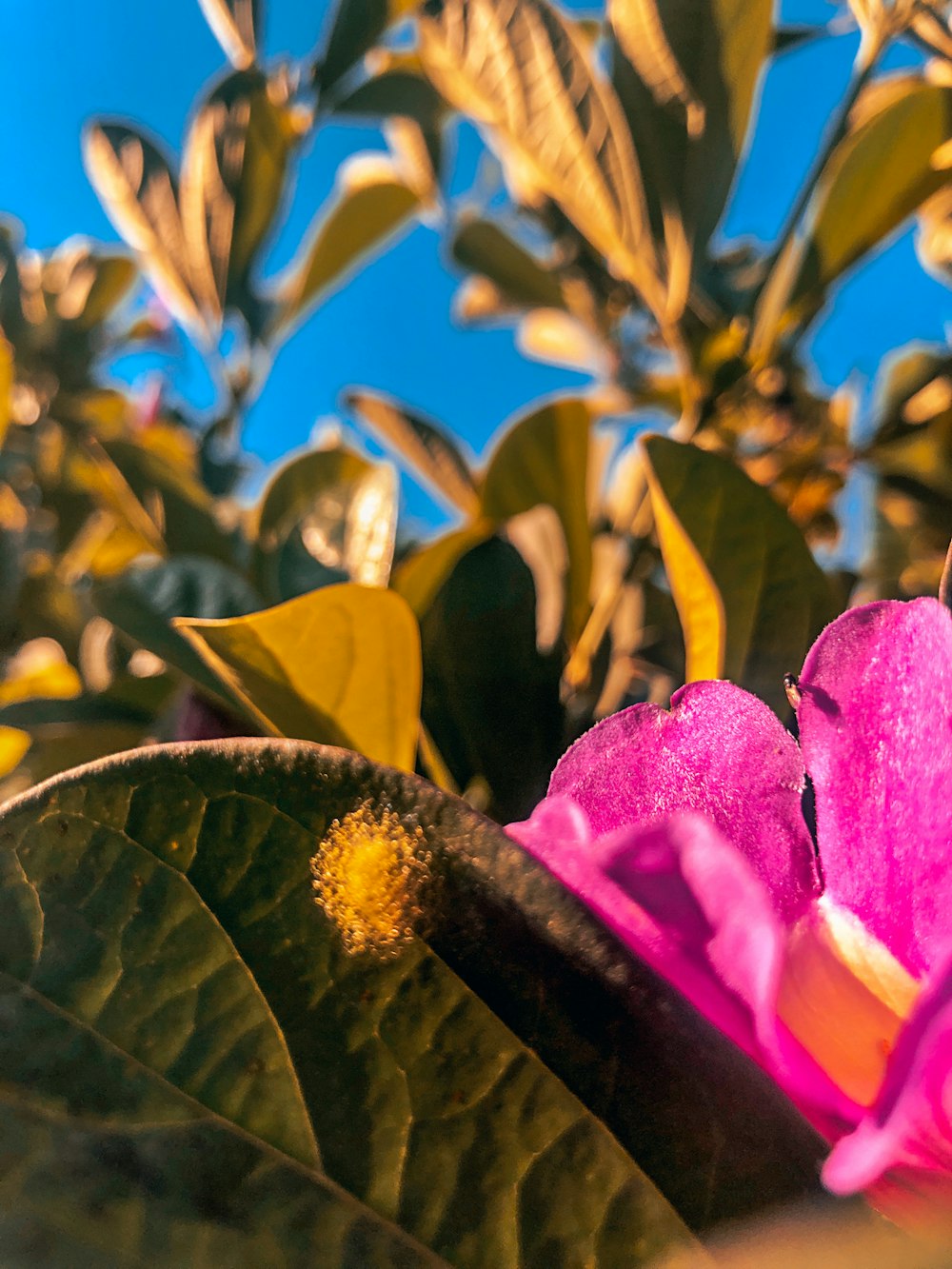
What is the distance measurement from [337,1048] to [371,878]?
0.04 m

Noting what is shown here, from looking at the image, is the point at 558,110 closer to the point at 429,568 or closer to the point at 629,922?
the point at 429,568

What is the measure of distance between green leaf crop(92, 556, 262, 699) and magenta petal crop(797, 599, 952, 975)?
340 mm

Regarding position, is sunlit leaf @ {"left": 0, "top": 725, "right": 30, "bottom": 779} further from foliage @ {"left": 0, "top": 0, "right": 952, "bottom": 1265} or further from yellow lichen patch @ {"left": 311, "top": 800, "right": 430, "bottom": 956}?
yellow lichen patch @ {"left": 311, "top": 800, "right": 430, "bottom": 956}

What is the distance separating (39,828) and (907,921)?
0.22 m

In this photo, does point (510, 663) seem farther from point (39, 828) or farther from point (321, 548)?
point (39, 828)

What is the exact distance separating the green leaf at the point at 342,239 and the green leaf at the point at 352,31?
0.15m

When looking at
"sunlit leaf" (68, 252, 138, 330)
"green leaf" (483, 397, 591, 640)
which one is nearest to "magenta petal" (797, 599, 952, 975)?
"green leaf" (483, 397, 591, 640)

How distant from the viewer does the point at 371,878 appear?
0.24m

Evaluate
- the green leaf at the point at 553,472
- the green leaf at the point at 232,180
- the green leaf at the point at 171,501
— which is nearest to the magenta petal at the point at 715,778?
the green leaf at the point at 553,472

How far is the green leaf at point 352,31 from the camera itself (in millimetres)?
873

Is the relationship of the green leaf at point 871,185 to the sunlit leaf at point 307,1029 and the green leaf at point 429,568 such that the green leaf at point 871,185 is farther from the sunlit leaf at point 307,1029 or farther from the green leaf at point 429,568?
the sunlit leaf at point 307,1029

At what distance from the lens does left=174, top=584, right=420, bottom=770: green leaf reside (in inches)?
17.2

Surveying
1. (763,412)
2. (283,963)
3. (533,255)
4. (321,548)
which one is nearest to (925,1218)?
(283,963)

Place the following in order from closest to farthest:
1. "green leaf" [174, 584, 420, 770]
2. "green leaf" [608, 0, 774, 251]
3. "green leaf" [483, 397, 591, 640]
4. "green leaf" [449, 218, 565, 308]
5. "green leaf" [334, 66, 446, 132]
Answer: "green leaf" [174, 584, 420, 770]
"green leaf" [608, 0, 774, 251]
"green leaf" [483, 397, 591, 640]
"green leaf" [334, 66, 446, 132]
"green leaf" [449, 218, 565, 308]
